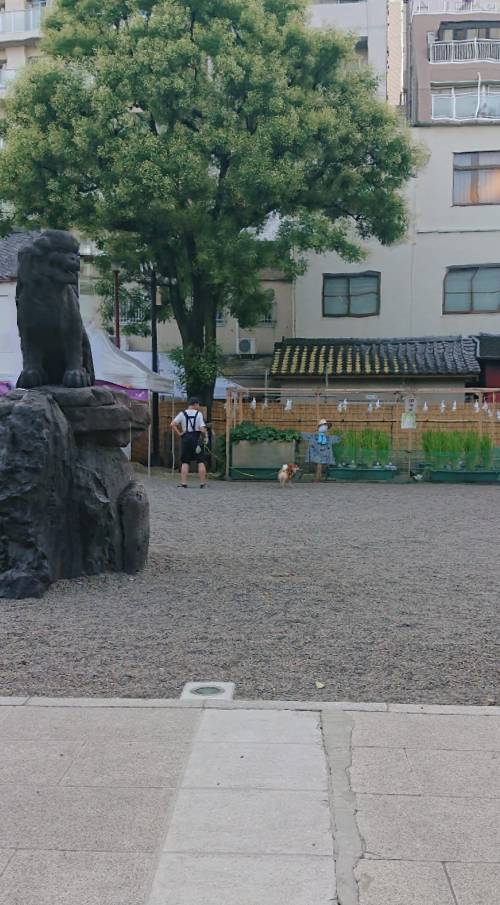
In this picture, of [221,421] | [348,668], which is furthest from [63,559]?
[221,421]

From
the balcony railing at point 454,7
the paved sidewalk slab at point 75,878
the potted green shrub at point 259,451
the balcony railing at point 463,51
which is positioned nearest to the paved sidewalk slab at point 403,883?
the paved sidewalk slab at point 75,878

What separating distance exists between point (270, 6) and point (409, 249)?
9.59 metres

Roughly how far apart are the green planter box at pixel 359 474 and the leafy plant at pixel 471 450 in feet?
5.31

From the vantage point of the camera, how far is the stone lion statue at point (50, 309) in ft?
26.4


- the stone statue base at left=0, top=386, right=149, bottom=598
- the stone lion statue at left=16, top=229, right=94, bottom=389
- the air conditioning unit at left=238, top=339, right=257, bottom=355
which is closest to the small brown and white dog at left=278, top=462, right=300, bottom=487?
the stone statue base at left=0, top=386, right=149, bottom=598

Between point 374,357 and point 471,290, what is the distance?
14.5 feet

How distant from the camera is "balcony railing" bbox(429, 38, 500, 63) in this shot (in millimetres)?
30103

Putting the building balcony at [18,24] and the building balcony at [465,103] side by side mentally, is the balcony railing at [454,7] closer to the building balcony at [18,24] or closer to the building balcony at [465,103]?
the building balcony at [465,103]

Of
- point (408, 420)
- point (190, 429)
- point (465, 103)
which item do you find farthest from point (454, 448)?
point (465, 103)

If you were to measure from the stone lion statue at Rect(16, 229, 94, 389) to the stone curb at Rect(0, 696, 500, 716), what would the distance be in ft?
12.5

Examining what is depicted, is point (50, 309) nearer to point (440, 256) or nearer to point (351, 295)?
point (351, 295)

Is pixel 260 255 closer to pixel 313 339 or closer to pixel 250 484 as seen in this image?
pixel 250 484

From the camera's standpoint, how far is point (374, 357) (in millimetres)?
26375

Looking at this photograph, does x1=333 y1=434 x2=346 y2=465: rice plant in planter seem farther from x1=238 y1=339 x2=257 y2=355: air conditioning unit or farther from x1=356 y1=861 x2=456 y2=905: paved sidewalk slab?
x1=356 y1=861 x2=456 y2=905: paved sidewalk slab
